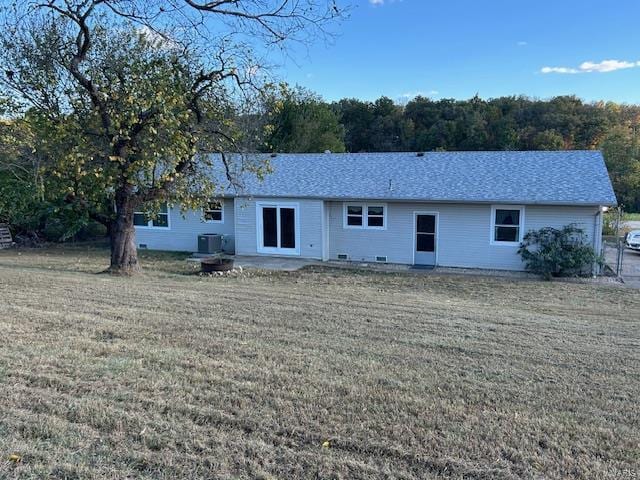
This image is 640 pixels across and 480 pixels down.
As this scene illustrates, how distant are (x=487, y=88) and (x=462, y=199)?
3859 cm

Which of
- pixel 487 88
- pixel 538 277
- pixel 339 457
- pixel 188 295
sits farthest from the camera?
pixel 487 88

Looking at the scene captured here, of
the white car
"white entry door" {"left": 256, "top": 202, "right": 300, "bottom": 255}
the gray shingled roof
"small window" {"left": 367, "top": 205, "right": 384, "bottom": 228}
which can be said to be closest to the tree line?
the gray shingled roof

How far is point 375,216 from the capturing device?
57.7 feet

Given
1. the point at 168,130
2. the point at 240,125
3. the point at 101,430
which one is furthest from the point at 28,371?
the point at 240,125

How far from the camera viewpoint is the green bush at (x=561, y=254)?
14.6 metres

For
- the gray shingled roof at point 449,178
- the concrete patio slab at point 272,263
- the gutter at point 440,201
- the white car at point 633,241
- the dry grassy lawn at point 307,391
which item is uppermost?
the gray shingled roof at point 449,178

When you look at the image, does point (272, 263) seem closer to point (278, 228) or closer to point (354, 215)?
point (278, 228)

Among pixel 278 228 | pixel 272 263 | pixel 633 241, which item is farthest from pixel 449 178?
pixel 633 241

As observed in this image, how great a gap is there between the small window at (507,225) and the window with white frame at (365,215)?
356 cm

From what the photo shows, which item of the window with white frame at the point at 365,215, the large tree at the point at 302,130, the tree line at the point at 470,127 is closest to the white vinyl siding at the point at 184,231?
the window with white frame at the point at 365,215

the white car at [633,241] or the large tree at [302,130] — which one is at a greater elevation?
the large tree at [302,130]

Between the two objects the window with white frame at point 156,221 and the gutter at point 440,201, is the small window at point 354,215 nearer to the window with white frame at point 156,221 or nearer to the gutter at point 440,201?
the gutter at point 440,201

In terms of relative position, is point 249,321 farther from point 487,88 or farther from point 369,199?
point 487,88

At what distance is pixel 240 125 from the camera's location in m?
16.0
